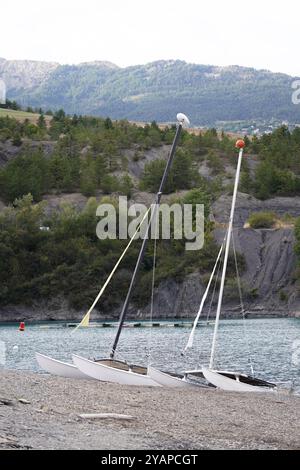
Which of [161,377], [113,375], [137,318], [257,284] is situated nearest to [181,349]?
[161,377]

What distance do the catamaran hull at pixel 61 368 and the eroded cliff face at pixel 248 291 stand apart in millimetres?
94150

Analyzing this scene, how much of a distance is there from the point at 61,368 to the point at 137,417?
1336cm

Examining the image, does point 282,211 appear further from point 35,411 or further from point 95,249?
point 35,411

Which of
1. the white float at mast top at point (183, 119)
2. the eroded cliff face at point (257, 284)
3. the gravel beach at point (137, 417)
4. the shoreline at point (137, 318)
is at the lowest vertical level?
the shoreline at point (137, 318)

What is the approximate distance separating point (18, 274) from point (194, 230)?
28.5 meters

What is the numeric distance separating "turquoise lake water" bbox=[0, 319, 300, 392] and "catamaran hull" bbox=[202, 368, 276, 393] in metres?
4.20

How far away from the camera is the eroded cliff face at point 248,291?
135500mm

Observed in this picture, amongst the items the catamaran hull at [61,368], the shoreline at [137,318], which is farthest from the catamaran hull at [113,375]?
the shoreline at [137,318]

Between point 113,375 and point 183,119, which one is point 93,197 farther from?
point 113,375

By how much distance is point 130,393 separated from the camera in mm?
33969

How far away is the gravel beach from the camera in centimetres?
2261

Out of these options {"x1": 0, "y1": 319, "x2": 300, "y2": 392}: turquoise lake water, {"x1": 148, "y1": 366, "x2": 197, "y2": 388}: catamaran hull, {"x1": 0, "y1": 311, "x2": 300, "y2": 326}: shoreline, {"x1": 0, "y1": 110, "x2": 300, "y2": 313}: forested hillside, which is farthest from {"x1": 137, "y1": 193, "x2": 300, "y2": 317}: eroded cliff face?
{"x1": 148, "y1": 366, "x2": 197, "y2": 388}: catamaran hull

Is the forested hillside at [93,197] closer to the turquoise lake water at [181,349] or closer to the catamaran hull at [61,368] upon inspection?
the turquoise lake water at [181,349]
